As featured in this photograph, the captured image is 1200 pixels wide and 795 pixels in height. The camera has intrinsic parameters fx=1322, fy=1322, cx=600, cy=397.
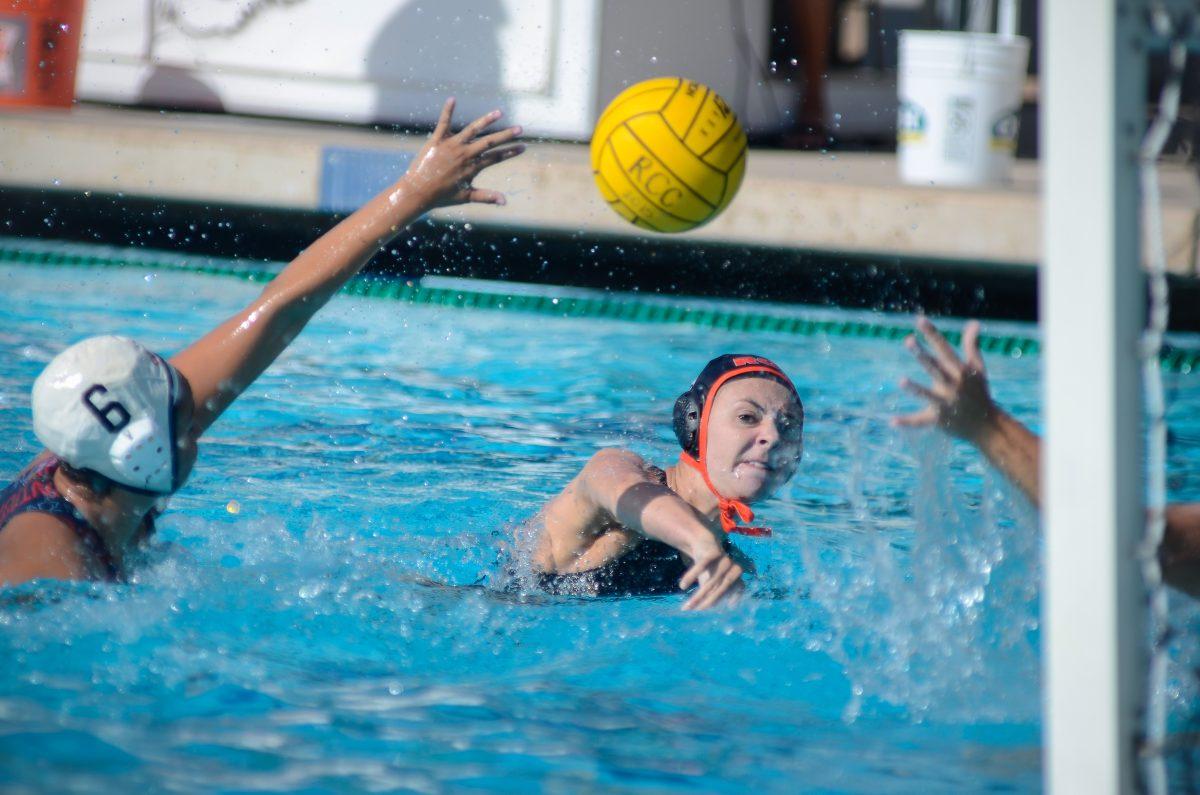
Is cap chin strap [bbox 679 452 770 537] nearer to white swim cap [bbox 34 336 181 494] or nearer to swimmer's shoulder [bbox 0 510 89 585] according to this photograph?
white swim cap [bbox 34 336 181 494]

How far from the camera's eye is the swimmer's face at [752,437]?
9.42 ft

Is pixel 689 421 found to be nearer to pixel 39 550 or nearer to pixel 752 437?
pixel 752 437

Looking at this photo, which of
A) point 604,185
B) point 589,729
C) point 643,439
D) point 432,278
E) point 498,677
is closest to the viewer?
point 589,729

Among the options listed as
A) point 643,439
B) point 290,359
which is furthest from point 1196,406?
point 290,359

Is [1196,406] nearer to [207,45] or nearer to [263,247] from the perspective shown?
[263,247]

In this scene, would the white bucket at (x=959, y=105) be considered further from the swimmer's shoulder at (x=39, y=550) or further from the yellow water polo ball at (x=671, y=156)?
the swimmer's shoulder at (x=39, y=550)

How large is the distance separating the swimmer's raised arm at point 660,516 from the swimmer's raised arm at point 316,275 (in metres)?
0.66

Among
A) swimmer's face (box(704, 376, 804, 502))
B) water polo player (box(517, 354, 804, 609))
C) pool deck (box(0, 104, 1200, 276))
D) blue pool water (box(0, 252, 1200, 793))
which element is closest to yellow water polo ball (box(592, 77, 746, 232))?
water polo player (box(517, 354, 804, 609))

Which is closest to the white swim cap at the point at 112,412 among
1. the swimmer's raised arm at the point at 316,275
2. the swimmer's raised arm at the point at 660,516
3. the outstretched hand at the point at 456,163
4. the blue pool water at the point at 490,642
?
the swimmer's raised arm at the point at 316,275

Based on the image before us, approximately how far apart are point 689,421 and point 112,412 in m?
1.24

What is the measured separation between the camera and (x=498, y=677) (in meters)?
2.59

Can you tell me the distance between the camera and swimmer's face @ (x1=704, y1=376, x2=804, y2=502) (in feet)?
9.42

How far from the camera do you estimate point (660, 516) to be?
2.58 m

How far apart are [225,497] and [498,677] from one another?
1.63 metres
